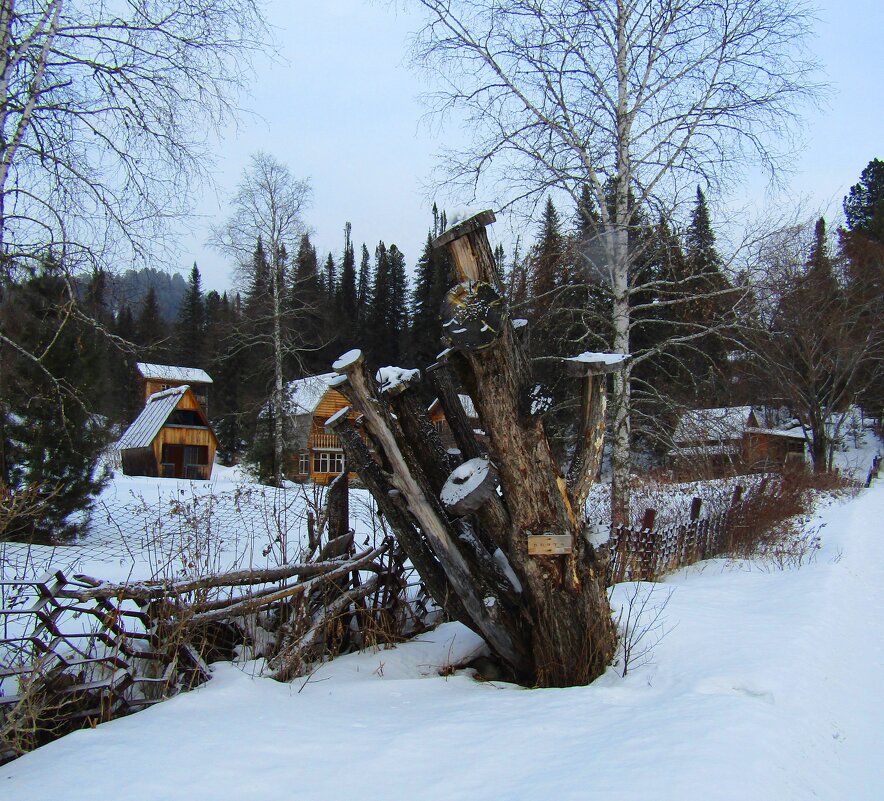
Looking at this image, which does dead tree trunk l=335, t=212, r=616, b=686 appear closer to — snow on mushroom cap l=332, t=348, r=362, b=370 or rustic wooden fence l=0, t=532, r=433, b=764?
snow on mushroom cap l=332, t=348, r=362, b=370

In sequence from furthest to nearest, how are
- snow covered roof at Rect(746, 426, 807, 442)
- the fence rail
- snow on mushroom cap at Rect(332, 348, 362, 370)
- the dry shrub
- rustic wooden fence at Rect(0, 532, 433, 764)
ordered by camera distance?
snow covered roof at Rect(746, 426, 807, 442) → the dry shrub → snow on mushroom cap at Rect(332, 348, 362, 370) → rustic wooden fence at Rect(0, 532, 433, 764) → the fence rail

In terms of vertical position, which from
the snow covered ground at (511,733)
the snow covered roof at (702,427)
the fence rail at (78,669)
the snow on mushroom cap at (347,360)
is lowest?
the snow covered ground at (511,733)

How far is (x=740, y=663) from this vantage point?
3.99m

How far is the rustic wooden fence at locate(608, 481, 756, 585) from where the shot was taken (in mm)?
6910

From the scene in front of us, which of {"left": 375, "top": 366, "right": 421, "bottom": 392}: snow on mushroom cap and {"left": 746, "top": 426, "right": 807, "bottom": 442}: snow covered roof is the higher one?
{"left": 746, "top": 426, "right": 807, "bottom": 442}: snow covered roof

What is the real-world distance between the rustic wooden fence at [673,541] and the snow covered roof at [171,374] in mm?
36006

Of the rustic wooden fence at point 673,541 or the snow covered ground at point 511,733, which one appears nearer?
the snow covered ground at point 511,733

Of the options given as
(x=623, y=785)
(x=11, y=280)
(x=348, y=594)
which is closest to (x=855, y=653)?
(x=623, y=785)

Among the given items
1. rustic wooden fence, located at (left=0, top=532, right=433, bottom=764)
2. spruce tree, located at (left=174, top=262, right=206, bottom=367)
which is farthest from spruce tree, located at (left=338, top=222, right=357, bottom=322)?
rustic wooden fence, located at (left=0, top=532, right=433, bottom=764)

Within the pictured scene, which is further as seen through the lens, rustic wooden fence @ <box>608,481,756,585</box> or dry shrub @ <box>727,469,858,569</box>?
dry shrub @ <box>727,469,858,569</box>

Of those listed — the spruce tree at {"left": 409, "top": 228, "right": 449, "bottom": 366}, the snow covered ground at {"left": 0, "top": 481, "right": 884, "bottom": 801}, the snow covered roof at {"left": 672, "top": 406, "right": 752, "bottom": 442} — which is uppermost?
the spruce tree at {"left": 409, "top": 228, "right": 449, "bottom": 366}

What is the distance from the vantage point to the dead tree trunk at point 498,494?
369 centimetres

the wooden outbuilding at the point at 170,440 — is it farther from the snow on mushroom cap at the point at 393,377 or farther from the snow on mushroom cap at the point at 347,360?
the snow on mushroom cap at the point at 347,360

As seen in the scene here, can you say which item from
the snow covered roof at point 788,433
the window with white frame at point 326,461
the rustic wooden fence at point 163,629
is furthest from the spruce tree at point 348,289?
the rustic wooden fence at point 163,629
